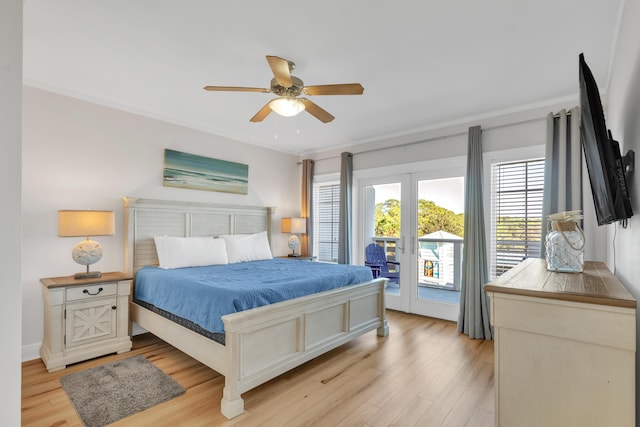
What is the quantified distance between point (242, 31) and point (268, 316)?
2060 millimetres

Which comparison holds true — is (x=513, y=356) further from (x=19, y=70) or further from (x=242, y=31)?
(x=242, y=31)

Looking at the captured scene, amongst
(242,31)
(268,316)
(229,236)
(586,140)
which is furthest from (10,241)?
(229,236)

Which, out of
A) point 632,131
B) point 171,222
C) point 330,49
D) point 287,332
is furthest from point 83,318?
point 632,131

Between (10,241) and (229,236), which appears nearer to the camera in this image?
(10,241)

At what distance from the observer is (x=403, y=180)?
15.0 feet

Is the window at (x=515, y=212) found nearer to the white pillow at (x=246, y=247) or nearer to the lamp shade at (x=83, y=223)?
the white pillow at (x=246, y=247)

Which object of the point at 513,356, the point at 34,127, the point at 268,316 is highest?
the point at 34,127

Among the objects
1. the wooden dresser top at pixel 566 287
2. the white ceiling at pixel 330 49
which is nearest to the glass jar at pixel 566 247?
the wooden dresser top at pixel 566 287

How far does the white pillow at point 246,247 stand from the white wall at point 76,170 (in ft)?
2.36

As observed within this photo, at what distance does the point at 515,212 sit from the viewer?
3613 mm

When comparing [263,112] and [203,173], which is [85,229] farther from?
[263,112]

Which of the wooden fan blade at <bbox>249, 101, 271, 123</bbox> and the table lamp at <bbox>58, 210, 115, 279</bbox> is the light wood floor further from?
the wooden fan blade at <bbox>249, 101, 271, 123</bbox>

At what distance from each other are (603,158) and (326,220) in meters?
4.35

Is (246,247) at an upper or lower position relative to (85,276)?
upper
